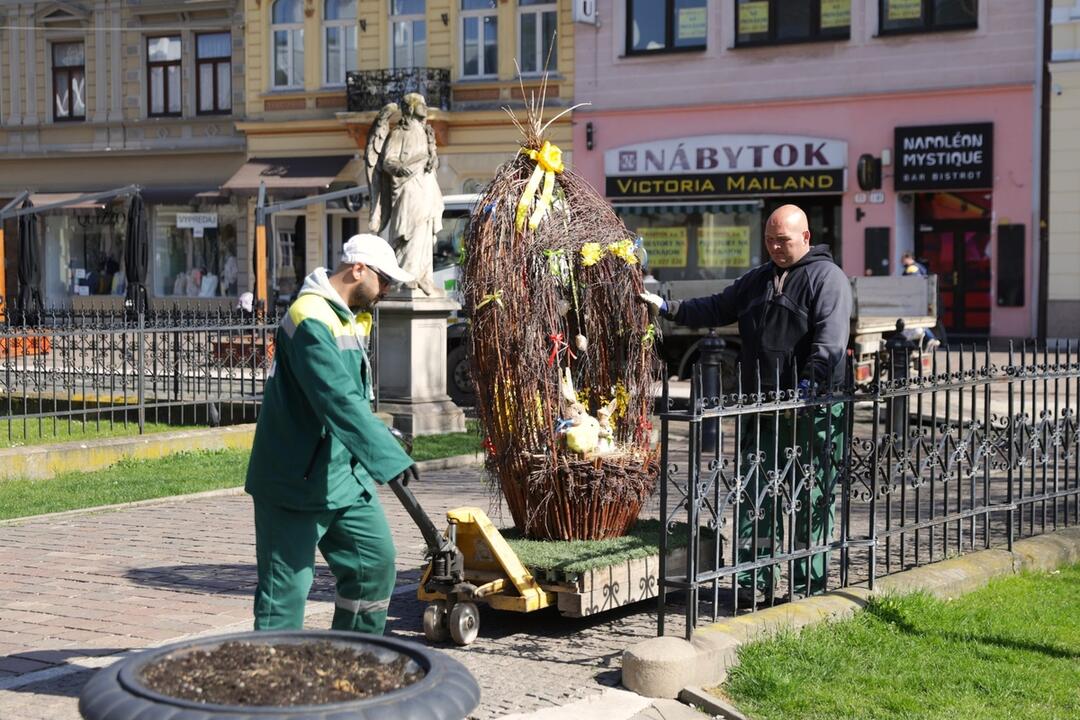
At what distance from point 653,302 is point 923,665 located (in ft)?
6.47

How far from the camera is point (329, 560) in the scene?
17.6 ft

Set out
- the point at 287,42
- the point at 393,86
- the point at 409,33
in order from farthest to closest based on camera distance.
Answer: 1. the point at 287,42
2. the point at 409,33
3. the point at 393,86

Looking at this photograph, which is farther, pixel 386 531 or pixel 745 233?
pixel 745 233

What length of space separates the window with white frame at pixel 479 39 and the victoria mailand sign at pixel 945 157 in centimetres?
902

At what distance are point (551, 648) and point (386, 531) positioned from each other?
1275 millimetres

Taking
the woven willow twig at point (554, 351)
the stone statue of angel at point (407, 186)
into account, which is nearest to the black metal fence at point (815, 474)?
the woven willow twig at point (554, 351)

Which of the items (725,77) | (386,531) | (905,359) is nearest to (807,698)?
(386,531)

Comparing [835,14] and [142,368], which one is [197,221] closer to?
[835,14]

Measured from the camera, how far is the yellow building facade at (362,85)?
1281 inches

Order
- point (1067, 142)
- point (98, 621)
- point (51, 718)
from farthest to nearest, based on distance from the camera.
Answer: point (1067, 142)
point (98, 621)
point (51, 718)

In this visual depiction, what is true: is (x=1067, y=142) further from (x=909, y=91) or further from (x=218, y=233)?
(x=218, y=233)

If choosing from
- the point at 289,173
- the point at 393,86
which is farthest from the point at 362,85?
the point at 289,173

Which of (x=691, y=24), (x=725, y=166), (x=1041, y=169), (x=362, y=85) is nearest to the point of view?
(x=1041, y=169)

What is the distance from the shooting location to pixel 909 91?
92.6ft
